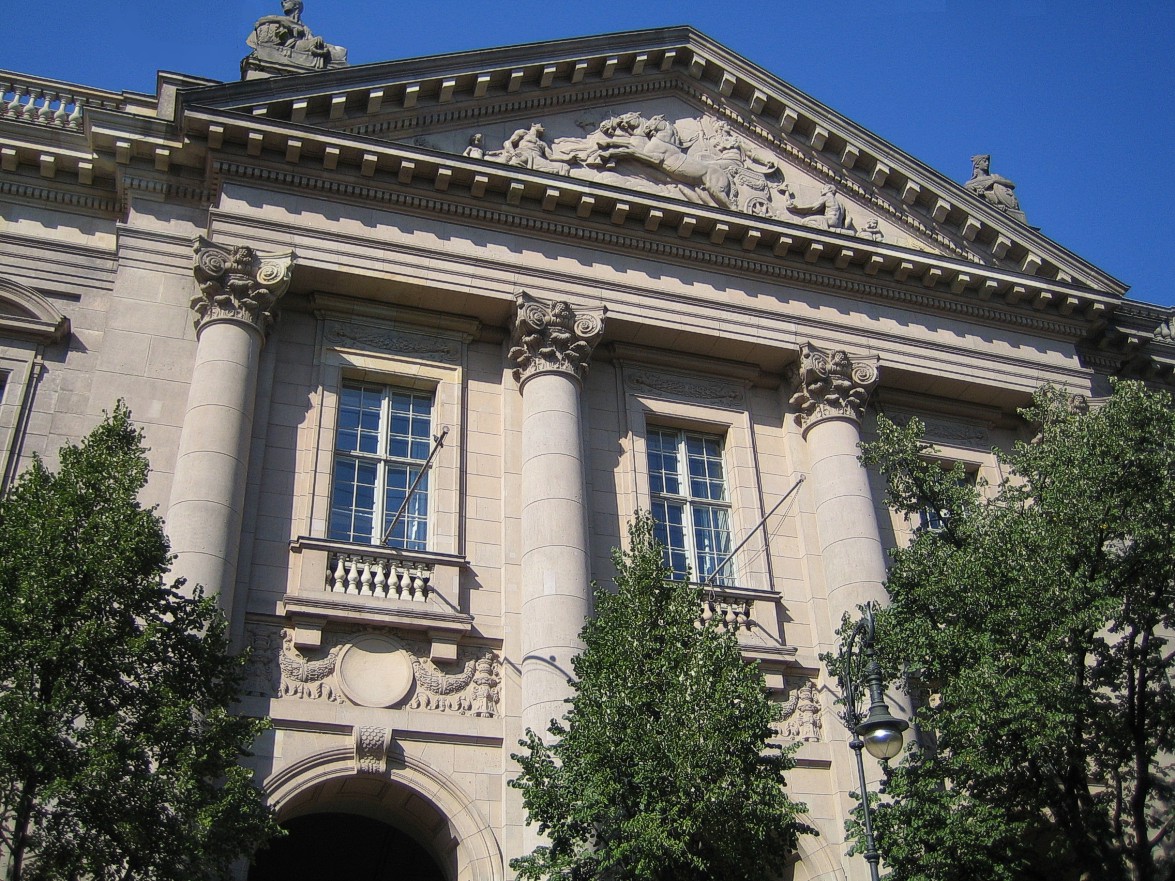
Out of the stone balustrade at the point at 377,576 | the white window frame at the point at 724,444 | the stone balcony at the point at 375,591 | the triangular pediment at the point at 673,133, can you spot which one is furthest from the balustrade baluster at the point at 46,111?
the white window frame at the point at 724,444

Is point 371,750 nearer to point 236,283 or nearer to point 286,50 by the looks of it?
Answer: point 236,283

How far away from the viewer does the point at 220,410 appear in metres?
18.5

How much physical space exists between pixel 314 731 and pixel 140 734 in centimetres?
496

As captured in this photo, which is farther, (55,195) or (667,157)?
(667,157)

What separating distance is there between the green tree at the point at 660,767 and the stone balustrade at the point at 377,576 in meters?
3.93

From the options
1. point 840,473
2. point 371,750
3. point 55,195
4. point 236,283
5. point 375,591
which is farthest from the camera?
point 840,473

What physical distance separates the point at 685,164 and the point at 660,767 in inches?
516

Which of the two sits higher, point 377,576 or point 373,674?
point 377,576

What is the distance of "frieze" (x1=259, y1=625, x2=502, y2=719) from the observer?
17.4 m

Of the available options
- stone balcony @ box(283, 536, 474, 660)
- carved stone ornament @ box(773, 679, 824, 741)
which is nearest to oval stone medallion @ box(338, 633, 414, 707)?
A: stone balcony @ box(283, 536, 474, 660)

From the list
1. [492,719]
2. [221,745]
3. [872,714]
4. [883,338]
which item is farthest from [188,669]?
[883,338]

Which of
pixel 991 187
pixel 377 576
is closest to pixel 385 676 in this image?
pixel 377 576

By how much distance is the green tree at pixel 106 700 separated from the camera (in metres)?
11.7

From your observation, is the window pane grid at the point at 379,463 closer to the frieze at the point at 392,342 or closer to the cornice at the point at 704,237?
the frieze at the point at 392,342
